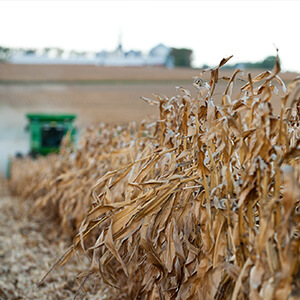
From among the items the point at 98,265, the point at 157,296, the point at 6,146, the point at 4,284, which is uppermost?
the point at 98,265

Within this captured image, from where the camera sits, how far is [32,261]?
147 inches

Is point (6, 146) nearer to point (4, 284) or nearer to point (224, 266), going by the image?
point (4, 284)

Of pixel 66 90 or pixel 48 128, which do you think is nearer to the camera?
pixel 48 128

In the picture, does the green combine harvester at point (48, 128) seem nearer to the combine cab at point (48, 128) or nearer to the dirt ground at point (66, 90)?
the combine cab at point (48, 128)

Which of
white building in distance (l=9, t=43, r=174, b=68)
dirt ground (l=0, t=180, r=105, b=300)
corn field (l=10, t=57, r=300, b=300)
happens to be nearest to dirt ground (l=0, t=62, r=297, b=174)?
white building in distance (l=9, t=43, r=174, b=68)

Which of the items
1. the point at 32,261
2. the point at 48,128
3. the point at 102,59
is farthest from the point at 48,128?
the point at 102,59

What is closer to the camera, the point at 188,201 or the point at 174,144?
the point at 188,201

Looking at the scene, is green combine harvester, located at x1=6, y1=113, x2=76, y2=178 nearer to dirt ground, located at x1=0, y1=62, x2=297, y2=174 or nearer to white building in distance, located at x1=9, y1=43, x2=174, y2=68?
dirt ground, located at x1=0, y1=62, x2=297, y2=174

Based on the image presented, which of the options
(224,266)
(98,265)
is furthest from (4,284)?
(224,266)

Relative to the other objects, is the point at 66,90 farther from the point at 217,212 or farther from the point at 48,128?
the point at 217,212

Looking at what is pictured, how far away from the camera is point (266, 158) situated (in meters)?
1.40

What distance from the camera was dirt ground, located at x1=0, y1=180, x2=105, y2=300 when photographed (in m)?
2.91

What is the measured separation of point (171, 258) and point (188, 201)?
0.79 ft

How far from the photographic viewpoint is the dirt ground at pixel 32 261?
115 inches
